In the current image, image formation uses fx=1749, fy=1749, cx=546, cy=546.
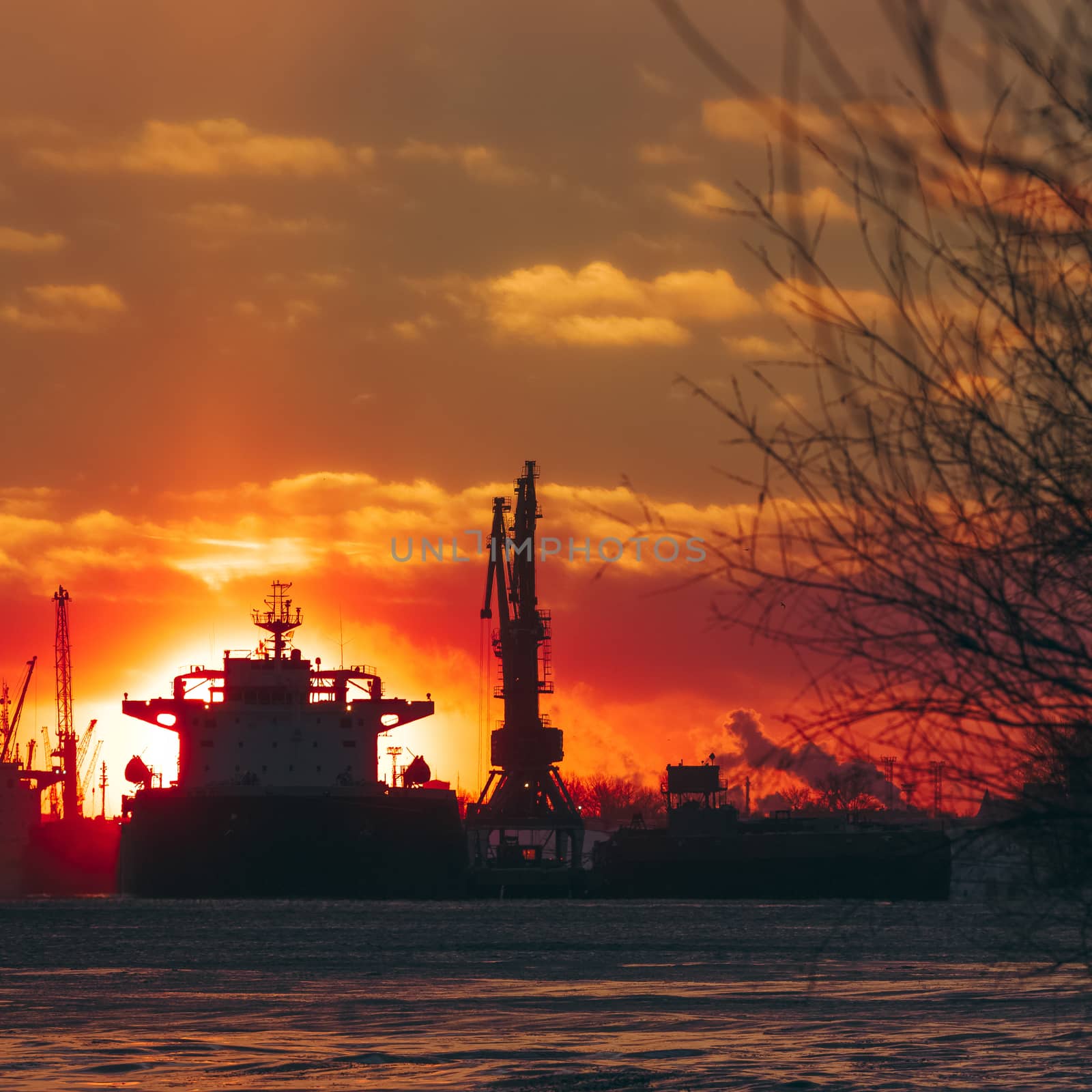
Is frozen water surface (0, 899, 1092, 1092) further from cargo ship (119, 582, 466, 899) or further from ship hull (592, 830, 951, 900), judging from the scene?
ship hull (592, 830, 951, 900)

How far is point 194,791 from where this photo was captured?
90250 mm

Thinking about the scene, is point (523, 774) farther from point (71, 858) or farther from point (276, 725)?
point (71, 858)

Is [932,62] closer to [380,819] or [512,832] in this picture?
[380,819]

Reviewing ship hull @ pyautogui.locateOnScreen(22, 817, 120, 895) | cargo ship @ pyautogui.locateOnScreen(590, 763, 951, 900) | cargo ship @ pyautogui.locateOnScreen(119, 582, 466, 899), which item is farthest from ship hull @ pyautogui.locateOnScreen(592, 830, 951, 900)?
ship hull @ pyautogui.locateOnScreen(22, 817, 120, 895)

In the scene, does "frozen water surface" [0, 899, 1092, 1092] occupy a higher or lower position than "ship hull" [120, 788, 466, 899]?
Result: lower

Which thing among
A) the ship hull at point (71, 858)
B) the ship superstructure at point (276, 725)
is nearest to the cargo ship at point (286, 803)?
the ship superstructure at point (276, 725)

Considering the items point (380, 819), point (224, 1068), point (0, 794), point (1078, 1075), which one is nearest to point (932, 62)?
point (1078, 1075)

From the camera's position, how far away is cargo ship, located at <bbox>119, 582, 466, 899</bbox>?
8894 cm

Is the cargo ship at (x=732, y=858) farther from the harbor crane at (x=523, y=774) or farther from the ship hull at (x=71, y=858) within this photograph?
the ship hull at (x=71, y=858)

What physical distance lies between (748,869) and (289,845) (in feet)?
112

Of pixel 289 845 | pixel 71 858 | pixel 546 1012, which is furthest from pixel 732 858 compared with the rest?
pixel 71 858

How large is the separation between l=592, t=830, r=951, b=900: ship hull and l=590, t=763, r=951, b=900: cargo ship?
5 cm

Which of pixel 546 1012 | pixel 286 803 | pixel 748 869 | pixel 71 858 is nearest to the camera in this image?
pixel 546 1012

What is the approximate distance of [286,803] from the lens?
8838cm
